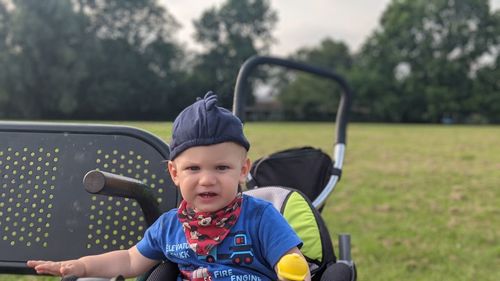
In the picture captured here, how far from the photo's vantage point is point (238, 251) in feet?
4.99

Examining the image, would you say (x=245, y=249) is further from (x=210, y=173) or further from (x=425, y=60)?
(x=425, y=60)

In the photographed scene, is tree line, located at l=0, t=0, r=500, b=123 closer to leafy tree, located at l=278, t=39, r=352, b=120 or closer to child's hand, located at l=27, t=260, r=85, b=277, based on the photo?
leafy tree, located at l=278, t=39, r=352, b=120

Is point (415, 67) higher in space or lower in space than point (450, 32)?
lower

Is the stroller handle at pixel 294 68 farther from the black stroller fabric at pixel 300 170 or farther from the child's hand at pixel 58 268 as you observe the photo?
the child's hand at pixel 58 268

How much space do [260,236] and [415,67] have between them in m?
52.4

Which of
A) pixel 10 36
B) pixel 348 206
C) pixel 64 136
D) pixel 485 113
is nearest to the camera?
pixel 64 136

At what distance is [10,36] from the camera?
32.9 meters

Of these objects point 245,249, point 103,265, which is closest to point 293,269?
point 245,249

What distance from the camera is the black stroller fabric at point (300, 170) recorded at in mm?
2377

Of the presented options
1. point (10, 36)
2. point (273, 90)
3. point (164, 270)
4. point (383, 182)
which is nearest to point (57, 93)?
point (10, 36)

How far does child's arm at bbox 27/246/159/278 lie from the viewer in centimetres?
144

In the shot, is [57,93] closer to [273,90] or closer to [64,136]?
[273,90]

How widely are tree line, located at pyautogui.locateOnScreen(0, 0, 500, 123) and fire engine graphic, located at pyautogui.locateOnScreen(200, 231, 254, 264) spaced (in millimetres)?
26658

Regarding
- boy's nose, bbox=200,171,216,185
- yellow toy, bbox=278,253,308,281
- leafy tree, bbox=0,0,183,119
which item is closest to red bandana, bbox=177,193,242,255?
boy's nose, bbox=200,171,216,185
